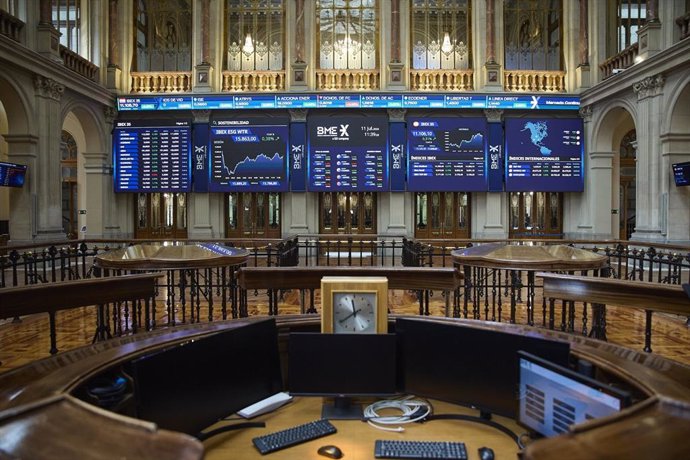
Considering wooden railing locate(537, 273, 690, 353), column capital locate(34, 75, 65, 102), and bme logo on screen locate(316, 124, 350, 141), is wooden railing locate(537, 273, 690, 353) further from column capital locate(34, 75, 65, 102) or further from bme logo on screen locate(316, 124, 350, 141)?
column capital locate(34, 75, 65, 102)

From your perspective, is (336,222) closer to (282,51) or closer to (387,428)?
(282,51)

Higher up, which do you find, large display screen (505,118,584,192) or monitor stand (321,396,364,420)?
large display screen (505,118,584,192)

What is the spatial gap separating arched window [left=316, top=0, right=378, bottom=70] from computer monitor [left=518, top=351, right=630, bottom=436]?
1357 cm

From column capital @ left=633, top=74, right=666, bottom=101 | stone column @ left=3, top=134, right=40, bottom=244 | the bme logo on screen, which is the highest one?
column capital @ left=633, top=74, right=666, bottom=101

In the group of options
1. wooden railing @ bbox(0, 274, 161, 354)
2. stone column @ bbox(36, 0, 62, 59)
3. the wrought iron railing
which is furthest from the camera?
stone column @ bbox(36, 0, 62, 59)

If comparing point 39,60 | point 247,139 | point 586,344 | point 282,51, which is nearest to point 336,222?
point 247,139

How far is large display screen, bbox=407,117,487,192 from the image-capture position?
13.6 meters

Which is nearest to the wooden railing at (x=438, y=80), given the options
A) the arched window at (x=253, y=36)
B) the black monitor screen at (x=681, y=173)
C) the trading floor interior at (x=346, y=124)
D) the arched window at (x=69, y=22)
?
the trading floor interior at (x=346, y=124)

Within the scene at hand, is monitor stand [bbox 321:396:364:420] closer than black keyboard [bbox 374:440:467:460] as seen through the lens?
No

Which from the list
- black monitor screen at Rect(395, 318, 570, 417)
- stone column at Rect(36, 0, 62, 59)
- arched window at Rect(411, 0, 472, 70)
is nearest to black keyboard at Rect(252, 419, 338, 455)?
black monitor screen at Rect(395, 318, 570, 417)

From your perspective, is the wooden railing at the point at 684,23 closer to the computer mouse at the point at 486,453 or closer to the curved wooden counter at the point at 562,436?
the curved wooden counter at the point at 562,436

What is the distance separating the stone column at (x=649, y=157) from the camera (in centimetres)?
1080

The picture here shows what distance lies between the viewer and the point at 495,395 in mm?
2146

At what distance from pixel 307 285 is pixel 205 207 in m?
10.4
